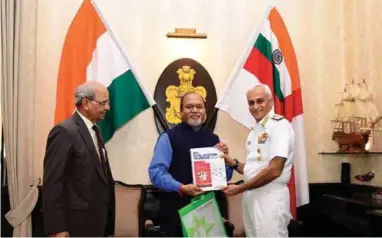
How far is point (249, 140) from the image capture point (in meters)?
2.97

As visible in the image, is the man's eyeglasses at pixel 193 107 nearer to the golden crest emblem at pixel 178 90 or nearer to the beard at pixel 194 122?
the beard at pixel 194 122

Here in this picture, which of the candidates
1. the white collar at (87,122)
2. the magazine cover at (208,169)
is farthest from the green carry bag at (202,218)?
the white collar at (87,122)

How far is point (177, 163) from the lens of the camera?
2.80 metres

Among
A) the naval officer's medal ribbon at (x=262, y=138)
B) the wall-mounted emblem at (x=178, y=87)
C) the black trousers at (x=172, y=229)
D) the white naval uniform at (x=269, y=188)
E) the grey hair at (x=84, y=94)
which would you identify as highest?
the wall-mounted emblem at (x=178, y=87)

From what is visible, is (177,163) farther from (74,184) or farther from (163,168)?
(74,184)

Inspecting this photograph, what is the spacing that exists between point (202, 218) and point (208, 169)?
0.99 ft

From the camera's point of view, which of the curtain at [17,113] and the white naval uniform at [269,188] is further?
the curtain at [17,113]

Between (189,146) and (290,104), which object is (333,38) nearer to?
(290,104)

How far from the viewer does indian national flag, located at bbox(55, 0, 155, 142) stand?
363 centimetres

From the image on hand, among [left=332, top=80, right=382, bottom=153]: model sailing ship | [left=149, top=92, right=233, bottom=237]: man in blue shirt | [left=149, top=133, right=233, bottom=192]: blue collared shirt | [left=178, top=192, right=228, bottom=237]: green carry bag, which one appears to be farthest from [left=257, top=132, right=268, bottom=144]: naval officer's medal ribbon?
[left=332, top=80, right=382, bottom=153]: model sailing ship

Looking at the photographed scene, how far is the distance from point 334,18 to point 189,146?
2.34 meters

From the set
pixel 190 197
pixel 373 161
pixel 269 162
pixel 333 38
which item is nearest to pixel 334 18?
pixel 333 38

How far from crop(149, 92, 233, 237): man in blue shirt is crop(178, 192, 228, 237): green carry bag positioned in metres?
0.08

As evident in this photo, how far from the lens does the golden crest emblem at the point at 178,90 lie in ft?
12.9
